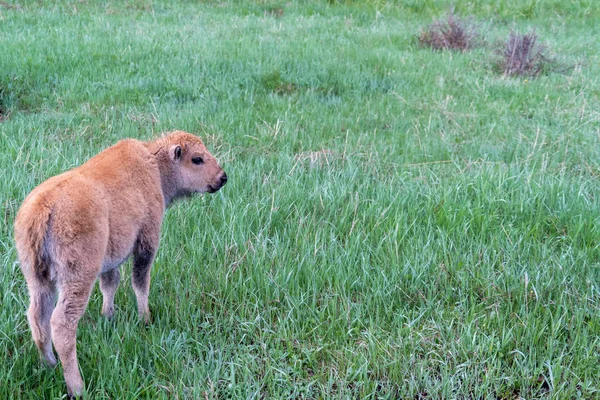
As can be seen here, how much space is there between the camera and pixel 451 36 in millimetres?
12305

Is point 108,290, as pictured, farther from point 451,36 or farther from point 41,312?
point 451,36

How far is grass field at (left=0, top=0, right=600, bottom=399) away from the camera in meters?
3.45

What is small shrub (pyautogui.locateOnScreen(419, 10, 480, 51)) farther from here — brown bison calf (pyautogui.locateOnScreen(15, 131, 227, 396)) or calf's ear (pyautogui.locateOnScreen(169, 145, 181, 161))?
brown bison calf (pyautogui.locateOnScreen(15, 131, 227, 396))

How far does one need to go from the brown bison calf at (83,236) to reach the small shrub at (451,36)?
367 inches

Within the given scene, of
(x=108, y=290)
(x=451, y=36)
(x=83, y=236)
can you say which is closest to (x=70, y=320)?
(x=83, y=236)

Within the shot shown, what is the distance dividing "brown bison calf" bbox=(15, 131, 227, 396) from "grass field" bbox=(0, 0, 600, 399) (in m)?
0.28

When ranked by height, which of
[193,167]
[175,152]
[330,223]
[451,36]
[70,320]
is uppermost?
[175,152]

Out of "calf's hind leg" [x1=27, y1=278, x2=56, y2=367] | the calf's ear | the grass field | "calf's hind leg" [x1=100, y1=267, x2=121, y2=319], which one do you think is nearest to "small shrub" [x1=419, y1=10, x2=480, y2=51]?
the grass field

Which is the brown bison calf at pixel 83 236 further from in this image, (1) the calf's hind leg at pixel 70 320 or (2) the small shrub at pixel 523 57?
(2) the small shrub at pixel 523 57

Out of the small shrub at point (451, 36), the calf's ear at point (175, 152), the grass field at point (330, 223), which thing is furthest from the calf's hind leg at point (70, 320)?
the small shrub at point (451, 36)

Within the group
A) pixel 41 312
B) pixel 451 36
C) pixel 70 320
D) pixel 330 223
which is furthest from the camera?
pixel 451 36

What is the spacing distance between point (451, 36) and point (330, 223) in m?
8.50

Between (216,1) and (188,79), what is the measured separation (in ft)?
25.0

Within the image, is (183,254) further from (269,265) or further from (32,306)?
(32,306)
